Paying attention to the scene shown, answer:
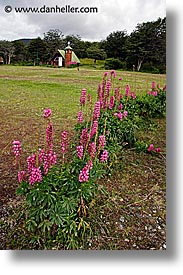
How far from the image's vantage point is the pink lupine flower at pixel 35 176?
985 millimetres

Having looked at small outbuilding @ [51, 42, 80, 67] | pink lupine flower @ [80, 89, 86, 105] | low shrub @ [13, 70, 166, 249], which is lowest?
low shrub @ [13, 70, 166, 249]

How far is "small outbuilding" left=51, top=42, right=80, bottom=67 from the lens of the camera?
1223 millimetres

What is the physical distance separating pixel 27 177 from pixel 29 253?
0.82ft

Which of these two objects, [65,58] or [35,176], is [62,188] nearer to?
[35,176]

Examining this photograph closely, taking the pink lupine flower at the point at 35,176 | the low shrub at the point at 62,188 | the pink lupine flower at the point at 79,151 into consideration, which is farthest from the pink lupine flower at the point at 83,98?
the pink lupine flower at the point at 35,176

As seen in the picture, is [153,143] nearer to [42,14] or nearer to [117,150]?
[117,150]

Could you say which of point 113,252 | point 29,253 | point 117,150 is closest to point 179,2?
point 117,150

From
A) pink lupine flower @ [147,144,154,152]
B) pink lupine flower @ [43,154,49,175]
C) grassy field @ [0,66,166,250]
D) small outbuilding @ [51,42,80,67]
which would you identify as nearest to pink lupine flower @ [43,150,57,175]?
pink lupine flower @ [43,154,49,175]

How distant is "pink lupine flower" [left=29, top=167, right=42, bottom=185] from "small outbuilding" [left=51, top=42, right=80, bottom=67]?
44 centimetres

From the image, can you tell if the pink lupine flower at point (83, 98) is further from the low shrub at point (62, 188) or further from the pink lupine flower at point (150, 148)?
the pink lupine flower at point (150, 148)

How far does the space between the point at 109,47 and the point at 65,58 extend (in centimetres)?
17

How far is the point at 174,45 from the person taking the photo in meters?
1.19

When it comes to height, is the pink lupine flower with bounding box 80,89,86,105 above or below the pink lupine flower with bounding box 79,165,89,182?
above

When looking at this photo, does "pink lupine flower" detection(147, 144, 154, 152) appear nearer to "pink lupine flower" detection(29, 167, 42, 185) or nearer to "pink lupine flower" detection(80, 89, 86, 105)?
"pink lupine flower" detection(80, 89, 86, 105)
